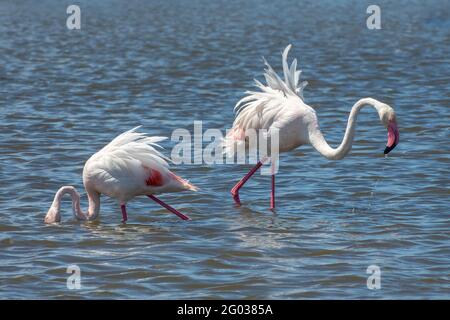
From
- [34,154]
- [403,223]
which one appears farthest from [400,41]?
[403,223]

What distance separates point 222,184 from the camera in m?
10.8

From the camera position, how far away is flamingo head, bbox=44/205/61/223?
8.95 meters

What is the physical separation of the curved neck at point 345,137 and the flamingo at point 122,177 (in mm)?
1405

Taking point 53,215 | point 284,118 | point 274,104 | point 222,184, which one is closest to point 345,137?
point 284,118

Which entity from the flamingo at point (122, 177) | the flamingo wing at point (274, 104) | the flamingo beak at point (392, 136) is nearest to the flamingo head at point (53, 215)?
the flamingo at point (122, 177)

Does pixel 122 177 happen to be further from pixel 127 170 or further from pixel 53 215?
pixel 53 215

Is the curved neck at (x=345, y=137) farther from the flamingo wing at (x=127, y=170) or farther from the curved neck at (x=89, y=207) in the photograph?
the curved neck at (x=89, y=207)

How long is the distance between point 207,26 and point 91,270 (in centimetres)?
2330

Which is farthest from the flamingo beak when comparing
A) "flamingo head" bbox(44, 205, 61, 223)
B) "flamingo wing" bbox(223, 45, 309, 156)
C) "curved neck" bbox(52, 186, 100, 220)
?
"flamingo head" bbox(44, 205, 61, 223)

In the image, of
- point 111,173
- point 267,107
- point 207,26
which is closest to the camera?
point 111,173

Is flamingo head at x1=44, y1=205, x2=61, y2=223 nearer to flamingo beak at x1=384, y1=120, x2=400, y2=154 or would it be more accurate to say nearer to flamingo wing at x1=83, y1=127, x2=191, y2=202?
flamingo wing at x1=83, y1=127, x2=191, y2=202
